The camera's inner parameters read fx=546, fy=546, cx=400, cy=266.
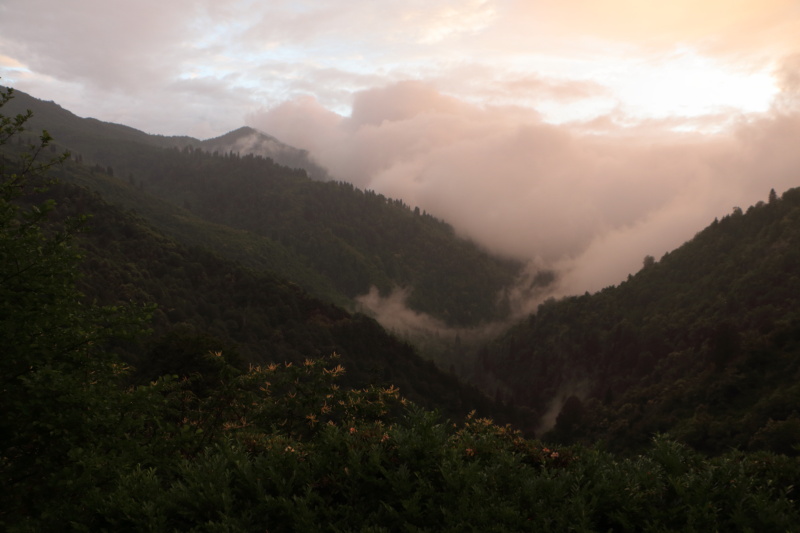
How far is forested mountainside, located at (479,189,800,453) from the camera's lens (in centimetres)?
6328

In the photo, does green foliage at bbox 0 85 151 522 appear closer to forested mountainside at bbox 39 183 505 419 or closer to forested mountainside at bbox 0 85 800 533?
forested mountainside at bbox 0 85 800 533

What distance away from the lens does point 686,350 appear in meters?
110

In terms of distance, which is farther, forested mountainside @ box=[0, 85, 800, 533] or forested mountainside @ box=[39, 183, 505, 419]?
forested mountainside @ box=[39, 183, 505, 419]

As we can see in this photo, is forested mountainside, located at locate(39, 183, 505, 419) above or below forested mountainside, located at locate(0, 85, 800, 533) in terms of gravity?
below

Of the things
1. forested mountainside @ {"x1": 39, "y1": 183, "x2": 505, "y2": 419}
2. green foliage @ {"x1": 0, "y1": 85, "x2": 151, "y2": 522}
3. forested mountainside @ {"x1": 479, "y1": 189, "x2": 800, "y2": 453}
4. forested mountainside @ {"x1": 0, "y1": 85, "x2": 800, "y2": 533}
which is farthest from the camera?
forested mountainside @ {"x1": 39, "y1": 183, "x2": 505, "y2": 419}

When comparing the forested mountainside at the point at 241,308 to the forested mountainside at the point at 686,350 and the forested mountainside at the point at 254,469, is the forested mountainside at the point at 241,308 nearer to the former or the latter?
the forested mountainside at the point at 686,350

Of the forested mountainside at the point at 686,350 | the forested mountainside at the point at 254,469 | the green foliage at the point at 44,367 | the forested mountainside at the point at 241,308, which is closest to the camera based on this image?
the forested mountainside at the point at 254,469

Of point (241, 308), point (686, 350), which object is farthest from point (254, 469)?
point (686, 350)

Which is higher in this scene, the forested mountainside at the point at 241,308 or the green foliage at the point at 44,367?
the green foliage at the point at 44,367

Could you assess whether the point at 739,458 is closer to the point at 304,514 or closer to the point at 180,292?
the point at 304,514

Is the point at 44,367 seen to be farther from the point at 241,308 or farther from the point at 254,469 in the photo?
the point at 241,308

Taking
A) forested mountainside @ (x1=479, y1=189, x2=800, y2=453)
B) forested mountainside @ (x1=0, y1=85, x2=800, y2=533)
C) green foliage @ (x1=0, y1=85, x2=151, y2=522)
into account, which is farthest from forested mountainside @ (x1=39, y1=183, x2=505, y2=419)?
forested mountainside @ (x1=0, y1=85, x2=800, y2=533)

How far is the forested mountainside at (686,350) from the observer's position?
208 ft

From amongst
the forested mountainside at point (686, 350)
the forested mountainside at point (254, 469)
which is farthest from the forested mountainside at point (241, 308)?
the forested mountainside at point (254, 469)
